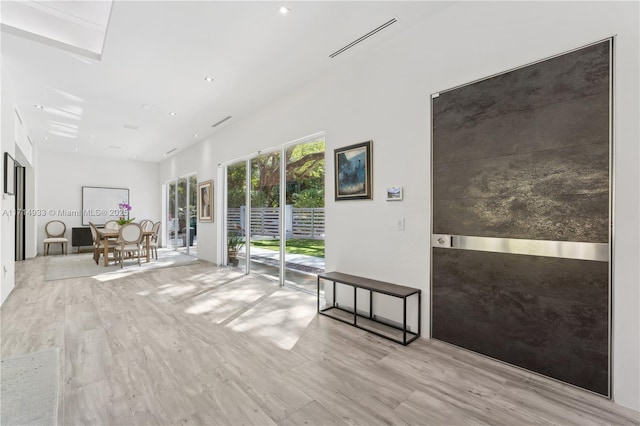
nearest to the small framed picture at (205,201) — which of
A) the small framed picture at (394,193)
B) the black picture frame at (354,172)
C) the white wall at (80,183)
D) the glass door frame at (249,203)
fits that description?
the glass door frame at (249,203)

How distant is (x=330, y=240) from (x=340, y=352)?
1578 mm

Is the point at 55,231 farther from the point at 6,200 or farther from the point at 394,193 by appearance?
the point at 394,193

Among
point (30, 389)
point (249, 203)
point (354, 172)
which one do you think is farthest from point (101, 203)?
point (354, 172)

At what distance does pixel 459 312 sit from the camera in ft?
8.72

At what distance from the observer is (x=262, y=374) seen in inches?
89.4

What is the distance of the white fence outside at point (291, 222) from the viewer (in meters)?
4.36

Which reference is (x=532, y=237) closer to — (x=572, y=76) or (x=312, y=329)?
(x=572, y=76)

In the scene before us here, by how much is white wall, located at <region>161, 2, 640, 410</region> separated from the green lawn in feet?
1.37

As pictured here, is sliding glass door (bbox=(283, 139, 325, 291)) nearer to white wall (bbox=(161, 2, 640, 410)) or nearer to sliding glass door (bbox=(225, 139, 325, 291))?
sliding glass door (bbox=(225, 139, 325, 291))

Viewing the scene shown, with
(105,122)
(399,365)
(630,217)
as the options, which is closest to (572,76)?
(630,217)

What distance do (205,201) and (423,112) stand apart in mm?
5949

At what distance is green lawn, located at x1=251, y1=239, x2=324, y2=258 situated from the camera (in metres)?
4.38

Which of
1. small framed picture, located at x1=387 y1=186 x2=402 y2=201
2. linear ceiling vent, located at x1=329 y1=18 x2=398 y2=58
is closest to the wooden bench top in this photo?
small framed picture, located at x1=387 y1=186 x2=402 y2=201

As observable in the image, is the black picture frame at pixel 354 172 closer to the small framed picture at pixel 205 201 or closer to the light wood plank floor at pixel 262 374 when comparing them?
the light wood plank floor at pixel 262 374
